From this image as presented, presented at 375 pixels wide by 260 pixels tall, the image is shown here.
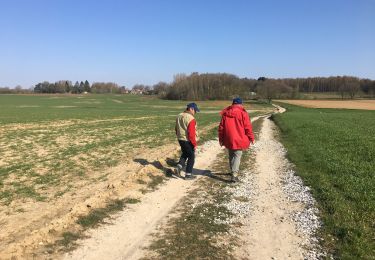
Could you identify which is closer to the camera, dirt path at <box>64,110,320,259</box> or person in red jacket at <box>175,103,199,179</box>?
dirt path at <box>64,110,320,259</box>

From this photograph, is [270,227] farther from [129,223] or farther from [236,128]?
[236,128]

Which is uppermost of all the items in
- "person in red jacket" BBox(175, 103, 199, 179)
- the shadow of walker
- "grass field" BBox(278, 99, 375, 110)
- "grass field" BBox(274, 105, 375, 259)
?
"person in red jacket" BBox(175, 103, 199, 179)

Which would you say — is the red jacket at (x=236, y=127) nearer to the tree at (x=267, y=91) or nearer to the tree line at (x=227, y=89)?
the tree line at (x=227, y=89)

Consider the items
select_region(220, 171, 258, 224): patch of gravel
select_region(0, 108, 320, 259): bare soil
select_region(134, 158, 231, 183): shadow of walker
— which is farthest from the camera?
select_region(134, 158, 231, 183): shadow of walker

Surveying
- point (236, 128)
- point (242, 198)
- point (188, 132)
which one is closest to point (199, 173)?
point (188, 132)

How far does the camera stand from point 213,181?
34.4ft

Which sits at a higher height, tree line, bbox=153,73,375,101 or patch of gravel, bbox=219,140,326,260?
tree line, bbox=153,73,375,101

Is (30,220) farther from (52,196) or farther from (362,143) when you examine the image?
(362,143)

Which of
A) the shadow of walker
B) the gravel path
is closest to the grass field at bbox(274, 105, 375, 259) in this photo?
the gravel path

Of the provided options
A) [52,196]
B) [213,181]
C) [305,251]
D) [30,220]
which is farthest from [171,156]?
[305,251]

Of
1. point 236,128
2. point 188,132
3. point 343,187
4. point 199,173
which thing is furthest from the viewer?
point 199,173

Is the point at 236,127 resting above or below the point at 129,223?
above

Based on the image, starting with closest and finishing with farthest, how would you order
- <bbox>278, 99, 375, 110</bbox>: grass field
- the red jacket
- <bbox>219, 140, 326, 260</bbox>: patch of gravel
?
<bbox>219, 140, 326, 260</bbox>: patch of gravel, the red jacket, <bbox>278, 99, 375, 110</bbox>: grass field

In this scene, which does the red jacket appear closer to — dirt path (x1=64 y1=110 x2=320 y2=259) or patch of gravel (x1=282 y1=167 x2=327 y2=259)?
dirt path (x1=64 y1=110 x2=320 y2=259)
